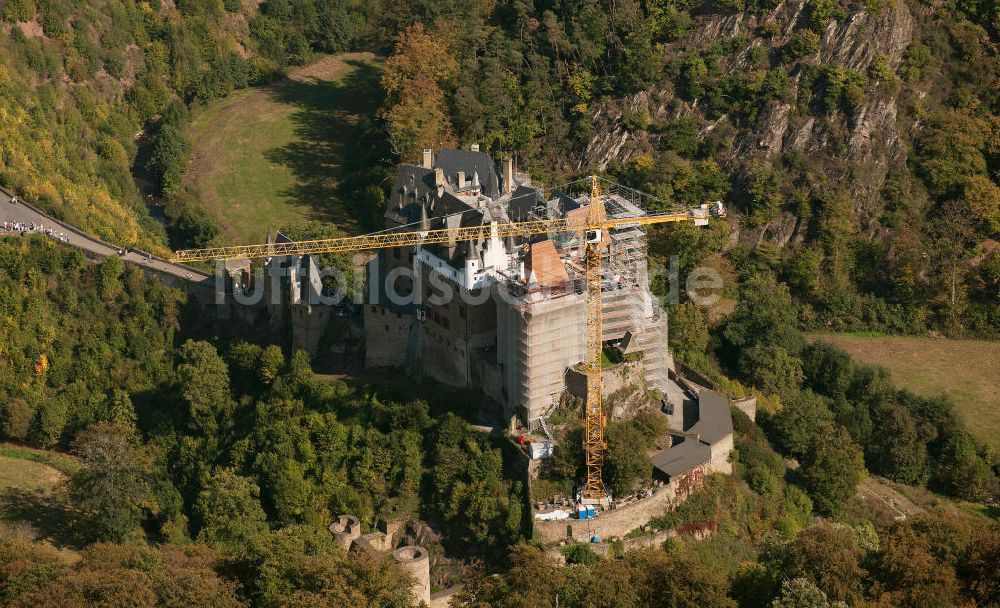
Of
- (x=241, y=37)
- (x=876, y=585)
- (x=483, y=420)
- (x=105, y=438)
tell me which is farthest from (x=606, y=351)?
(x=241, y=37)

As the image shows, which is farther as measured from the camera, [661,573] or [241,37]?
[241,37]

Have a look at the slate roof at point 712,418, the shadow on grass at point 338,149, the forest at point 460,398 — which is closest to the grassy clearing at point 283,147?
the shadow on grass at point 338,149

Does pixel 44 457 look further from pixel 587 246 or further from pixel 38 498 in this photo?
pixel 587 246

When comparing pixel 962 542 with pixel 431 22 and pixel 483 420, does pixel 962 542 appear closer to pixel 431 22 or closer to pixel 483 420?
pixel 483 420

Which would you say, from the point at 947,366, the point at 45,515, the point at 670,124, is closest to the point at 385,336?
the point at 45,515

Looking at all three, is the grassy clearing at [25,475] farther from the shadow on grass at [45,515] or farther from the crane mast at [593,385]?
the crane mast at [593,385]

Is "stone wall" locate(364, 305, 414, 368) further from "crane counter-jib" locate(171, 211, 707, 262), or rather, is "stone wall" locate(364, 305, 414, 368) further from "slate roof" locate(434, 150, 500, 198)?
"slate roof" locate(434, 150, 500, 198)

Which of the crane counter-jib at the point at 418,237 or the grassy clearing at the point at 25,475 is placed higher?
the crane counter-jib at the point at 418,237
